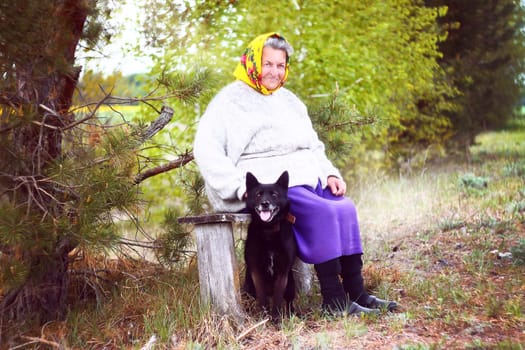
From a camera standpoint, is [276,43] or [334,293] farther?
[276,43]

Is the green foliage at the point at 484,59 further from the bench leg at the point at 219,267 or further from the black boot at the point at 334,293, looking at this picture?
the bench leg at the point at 219,267

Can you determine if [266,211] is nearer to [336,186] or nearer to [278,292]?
[278,292]

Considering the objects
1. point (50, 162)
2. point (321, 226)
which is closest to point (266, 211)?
point (321, 226)

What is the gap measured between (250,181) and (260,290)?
61 centimetres

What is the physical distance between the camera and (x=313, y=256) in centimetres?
341

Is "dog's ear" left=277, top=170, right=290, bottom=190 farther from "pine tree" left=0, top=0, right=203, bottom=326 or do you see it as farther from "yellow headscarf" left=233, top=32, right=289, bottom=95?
"pine tree" left=0, top=0, right=203, bottom=326

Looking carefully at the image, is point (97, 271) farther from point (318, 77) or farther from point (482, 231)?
point (318, 77)

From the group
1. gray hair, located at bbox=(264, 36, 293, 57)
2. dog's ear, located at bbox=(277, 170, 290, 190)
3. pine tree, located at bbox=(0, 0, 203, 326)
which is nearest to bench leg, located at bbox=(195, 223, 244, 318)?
dog's ear, located at bbox=(277, 170, 290, 190)

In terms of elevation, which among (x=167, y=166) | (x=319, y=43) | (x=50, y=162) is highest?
(x=319, y=43)

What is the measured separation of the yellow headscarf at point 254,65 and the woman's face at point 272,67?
2 centimetres

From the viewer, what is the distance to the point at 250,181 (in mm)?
3305

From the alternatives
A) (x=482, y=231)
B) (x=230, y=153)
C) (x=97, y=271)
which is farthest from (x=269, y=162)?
(x=482, y=231)

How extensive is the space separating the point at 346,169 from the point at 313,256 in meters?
6.07

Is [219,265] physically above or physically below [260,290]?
above
